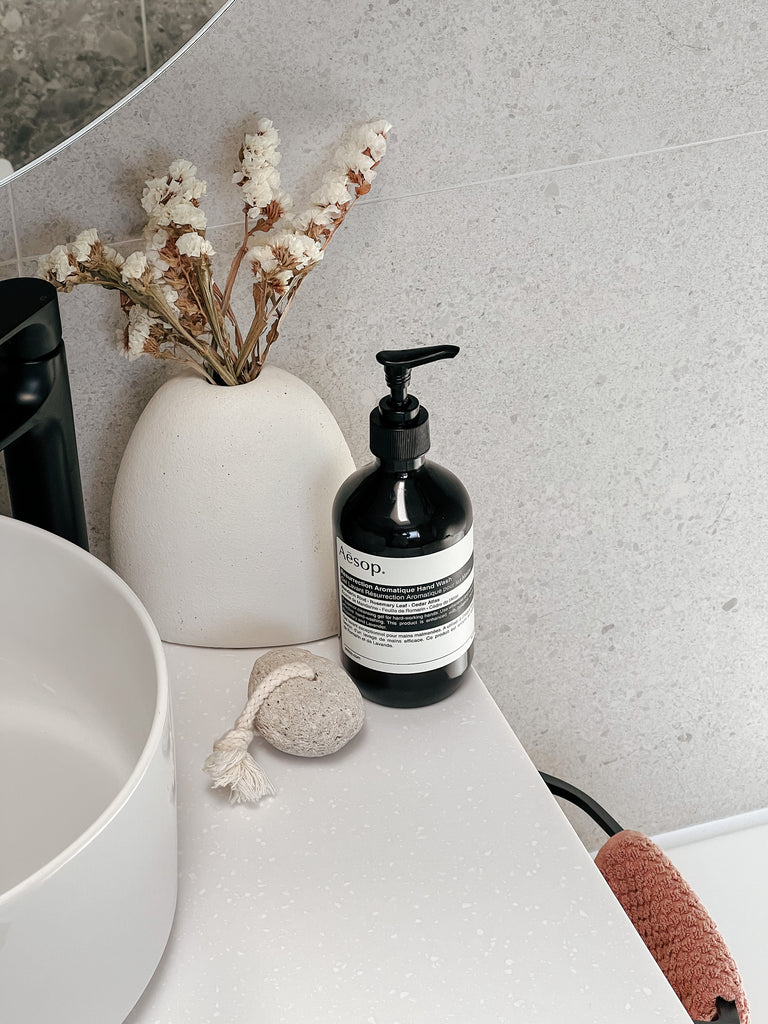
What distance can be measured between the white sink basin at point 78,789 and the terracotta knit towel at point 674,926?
11.7 inches

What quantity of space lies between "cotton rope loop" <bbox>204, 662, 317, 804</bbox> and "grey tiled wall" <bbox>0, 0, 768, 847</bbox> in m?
0.20

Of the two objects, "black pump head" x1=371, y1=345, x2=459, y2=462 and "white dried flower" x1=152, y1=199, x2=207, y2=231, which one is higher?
"white dried flower" x1=152, y1=199, x2=207, y2=231

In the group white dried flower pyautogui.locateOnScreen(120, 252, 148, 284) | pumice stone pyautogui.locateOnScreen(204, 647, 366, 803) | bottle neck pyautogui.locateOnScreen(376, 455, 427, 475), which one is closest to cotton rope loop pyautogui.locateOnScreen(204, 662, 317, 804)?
pumice stone pyautogui.locateOnScreen(204, 647, 366, 803)

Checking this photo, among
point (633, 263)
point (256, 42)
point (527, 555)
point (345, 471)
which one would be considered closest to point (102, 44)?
point (256, 42)

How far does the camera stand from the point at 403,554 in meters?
0.56

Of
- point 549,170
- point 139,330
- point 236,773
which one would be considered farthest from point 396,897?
point 549,170

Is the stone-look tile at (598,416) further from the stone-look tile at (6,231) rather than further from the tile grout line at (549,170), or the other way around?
the stone-look tile at (6,231)

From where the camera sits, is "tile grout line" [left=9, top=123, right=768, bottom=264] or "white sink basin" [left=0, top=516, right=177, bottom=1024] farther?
"tile grout line" [left=9, top=123, right=768, bottom=264]

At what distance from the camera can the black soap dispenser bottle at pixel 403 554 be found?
0.56m

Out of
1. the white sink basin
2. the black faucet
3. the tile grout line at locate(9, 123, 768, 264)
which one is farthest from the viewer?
the tile grout line at locate(9, 123, 768, 264)

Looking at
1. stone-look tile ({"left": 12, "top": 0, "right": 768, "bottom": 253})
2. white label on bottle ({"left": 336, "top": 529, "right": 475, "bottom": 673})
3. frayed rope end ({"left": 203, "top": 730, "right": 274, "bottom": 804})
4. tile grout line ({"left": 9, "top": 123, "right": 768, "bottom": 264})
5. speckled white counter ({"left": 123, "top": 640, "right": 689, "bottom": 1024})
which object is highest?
stone-look tile ({"left": 12, "top": 0, "right": 768, "bottom": 253})

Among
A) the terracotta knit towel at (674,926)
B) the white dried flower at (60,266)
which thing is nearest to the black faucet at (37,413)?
the white dried flower at (60,266)

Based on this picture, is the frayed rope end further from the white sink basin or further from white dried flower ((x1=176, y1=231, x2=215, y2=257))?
white dried flower ((x1=176, y1=231, x2=215, y2=257))

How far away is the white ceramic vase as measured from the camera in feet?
1.96
